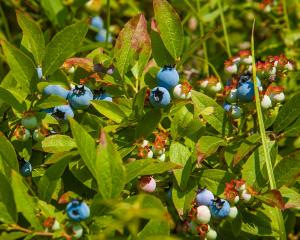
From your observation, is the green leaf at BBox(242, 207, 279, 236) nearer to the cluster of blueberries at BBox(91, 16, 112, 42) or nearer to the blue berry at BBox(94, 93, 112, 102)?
the blue berry at BBox(94, 93, 112, 102)

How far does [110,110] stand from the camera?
1397mm

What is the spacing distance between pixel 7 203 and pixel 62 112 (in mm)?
324

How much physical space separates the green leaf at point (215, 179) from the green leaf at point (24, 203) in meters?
0.43

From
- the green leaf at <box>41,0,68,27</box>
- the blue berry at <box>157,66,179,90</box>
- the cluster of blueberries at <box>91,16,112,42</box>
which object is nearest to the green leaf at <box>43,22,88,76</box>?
the blue berry at <box>157,66,179,90</box>

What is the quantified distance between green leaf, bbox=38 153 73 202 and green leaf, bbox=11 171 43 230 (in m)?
0.08

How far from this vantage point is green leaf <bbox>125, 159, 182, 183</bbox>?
3.87 feet

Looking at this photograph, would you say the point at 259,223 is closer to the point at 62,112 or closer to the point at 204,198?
the point at 204,198

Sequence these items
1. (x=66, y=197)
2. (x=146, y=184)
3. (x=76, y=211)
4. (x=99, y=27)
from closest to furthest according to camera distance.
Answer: (x=76, y=211) → (x=66, y=197) → (x=146, y=184) → (x=99, y=27)

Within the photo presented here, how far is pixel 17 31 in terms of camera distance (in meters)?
2.98

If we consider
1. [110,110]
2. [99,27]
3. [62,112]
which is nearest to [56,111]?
[62,112]

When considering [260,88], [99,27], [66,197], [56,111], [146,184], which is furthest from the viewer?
[99,27]

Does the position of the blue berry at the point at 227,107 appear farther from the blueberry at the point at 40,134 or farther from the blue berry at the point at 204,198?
the blueberry at the point at 40,134

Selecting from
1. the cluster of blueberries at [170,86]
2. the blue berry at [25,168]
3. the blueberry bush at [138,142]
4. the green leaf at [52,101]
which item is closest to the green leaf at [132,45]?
the blueberry bush at [138,142]

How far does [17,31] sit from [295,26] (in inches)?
54.1
